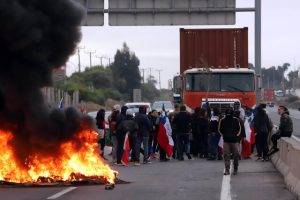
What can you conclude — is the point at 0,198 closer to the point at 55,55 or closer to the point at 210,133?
the point at 55,55

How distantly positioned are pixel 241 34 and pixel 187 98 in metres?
3.23

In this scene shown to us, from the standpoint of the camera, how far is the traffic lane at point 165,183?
13.6 metres

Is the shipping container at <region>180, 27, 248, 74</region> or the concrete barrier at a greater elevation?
the shipping container at <region>180, 27, 248, 74</region>

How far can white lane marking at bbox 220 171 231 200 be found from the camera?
13.4 m

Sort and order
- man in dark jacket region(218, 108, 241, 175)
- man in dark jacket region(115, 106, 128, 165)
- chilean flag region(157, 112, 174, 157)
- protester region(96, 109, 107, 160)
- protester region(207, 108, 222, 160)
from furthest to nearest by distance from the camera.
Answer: protester region(96, 109, 107, 160)
chilean flag region(157, 112, 174, 157)
protester region(207, 108, 222, 160)
man in dark jacket region(115, 106, 128, 165)
man in dark jacket region(218, 108, 241, 175)

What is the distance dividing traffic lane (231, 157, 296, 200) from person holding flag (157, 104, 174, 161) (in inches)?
116

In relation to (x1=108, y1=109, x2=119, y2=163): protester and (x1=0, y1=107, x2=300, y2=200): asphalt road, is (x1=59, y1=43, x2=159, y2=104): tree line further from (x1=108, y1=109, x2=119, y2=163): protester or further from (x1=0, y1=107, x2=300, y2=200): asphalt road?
(x1=0, y1=107, x2=300, y2=200): asphalt road

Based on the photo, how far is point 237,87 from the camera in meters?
27.8

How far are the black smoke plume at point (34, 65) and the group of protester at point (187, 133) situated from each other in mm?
6265

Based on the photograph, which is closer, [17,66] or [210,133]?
[17,66]

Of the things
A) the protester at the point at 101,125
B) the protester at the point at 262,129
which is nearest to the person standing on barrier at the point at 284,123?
the protester at the point at 262,129

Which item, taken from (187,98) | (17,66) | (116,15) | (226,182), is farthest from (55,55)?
(116,15)

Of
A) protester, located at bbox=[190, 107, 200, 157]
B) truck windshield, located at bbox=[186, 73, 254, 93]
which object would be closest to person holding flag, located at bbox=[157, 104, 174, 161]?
protester, located at bbox=[190, 107, 200, 157]

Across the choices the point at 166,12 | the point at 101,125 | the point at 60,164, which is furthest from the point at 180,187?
the point at 166,12
